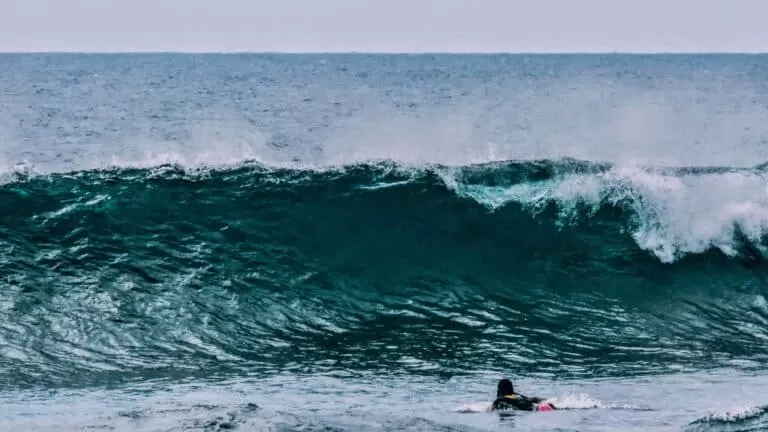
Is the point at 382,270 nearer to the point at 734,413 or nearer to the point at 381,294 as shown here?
the point at 381,294

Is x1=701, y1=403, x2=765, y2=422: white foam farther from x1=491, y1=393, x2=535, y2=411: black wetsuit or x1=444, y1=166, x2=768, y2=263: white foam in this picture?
x1=444, y1=166, x2=768, y2=263: white foam

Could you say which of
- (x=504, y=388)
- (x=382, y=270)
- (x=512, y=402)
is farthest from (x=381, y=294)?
(x=512, y=402)

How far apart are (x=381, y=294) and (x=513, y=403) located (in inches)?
234

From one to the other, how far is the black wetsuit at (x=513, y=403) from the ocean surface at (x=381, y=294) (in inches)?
9.1

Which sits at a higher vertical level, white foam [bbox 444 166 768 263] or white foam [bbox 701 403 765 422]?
white foam [bbox 444 166 768 263]

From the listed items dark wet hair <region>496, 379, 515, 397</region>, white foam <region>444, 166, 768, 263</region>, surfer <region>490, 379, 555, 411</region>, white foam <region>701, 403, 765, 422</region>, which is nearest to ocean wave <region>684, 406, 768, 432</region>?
white foam <region>701, 403, 765, 422</region>

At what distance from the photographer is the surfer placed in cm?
1024

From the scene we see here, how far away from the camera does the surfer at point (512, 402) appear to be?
403 inches

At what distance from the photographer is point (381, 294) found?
16031 millimetres

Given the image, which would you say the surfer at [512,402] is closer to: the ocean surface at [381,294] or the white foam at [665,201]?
the ocean surface at [381,294]

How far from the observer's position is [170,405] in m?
10.2

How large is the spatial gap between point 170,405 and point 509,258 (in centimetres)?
826

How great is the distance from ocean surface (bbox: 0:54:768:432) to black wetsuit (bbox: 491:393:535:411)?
23 cm

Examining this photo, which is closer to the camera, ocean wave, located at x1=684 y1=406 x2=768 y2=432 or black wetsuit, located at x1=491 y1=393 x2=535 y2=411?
ocean wave, located at x1=684 y1=406 x2=768 y2=432
